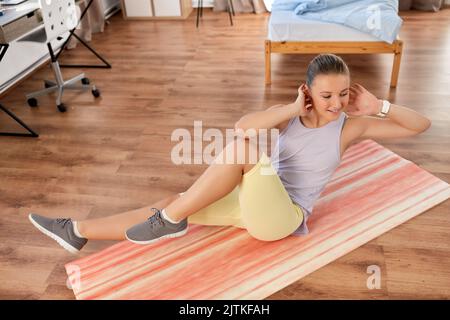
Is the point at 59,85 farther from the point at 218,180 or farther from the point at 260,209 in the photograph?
the point at 260,209

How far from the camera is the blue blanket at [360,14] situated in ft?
10.2

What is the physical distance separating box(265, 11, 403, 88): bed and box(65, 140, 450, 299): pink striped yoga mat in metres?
1.29

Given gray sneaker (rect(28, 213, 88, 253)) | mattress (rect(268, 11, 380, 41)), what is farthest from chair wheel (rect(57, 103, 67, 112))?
mattress (rect(268, 11, 380, 41))

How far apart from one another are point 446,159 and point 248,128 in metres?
1.39

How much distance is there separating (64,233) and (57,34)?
5.73 feet

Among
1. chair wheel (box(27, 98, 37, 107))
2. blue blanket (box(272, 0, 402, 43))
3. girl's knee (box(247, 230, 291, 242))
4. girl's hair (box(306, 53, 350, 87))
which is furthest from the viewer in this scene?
chair wheel (box(27, 98, 37, 107))

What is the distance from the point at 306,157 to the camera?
1.77m

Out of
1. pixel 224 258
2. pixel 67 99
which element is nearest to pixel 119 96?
pixel 67 99

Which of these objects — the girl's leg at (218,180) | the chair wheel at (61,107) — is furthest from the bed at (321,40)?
the girl's leg at (218,180)

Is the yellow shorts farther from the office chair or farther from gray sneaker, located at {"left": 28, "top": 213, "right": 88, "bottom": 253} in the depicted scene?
the office chair

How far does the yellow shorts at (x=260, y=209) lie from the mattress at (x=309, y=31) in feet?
5.74

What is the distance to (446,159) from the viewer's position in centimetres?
249

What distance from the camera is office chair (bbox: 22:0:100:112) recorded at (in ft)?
9.62
